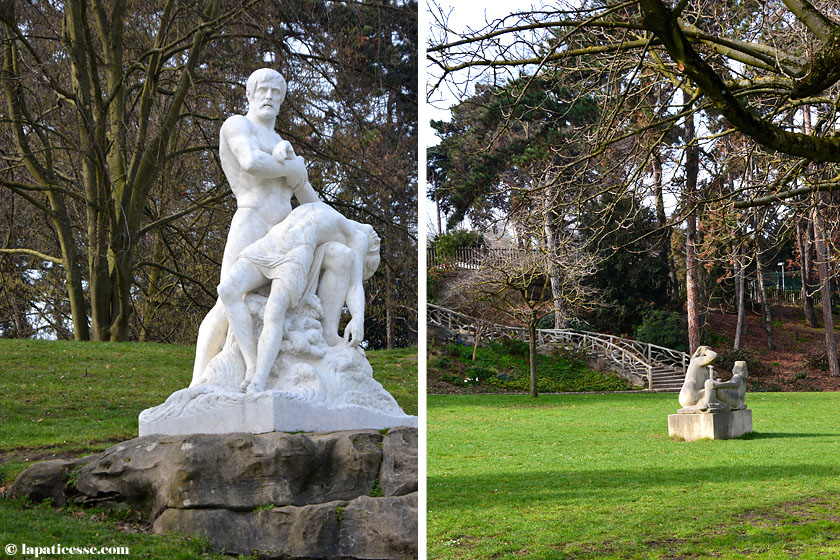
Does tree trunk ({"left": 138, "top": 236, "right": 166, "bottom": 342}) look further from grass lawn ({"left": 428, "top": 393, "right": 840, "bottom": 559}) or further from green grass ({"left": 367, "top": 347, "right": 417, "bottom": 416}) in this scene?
grass lawn ({"left": 428, "top": 393, "right": 840, "bottom": 559})

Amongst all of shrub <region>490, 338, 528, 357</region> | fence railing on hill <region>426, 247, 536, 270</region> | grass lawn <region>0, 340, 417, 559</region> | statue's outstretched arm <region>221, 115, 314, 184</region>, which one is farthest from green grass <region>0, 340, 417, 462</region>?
shrub <region>490, 338, 528, 357</region>

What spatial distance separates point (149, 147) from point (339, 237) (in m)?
5.33

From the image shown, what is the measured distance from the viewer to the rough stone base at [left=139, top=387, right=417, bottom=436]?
15.7 feet

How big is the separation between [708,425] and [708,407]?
218 millimetres

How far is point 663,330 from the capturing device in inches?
720

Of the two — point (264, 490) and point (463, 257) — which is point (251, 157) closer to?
point (264, 490)

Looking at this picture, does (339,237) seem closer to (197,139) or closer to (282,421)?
(282,421)

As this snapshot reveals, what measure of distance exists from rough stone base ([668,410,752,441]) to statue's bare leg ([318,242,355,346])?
6.57 m

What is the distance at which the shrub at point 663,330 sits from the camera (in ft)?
59.9

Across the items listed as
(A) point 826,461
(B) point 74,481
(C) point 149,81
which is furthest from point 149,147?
(A) point 826,461

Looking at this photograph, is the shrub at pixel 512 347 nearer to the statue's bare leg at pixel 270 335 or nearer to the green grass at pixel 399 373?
the green grass at pixel 399 373

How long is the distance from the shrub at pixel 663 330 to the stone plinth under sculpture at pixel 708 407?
7.25 m

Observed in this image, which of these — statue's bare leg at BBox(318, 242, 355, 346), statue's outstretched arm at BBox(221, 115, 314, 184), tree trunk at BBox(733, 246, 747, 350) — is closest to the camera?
statue's outstretched arm at BBox(221, 115, 314, 184)

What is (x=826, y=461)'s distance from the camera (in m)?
9.19
